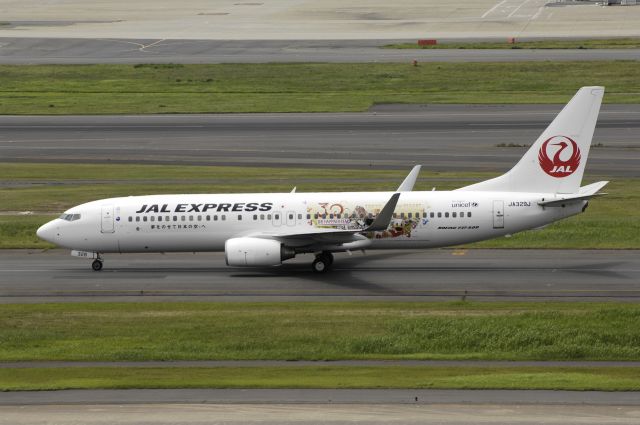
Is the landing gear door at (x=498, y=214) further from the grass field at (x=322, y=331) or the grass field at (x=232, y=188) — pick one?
the grass field at (x=322, y=331)

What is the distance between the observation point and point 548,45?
132 meters

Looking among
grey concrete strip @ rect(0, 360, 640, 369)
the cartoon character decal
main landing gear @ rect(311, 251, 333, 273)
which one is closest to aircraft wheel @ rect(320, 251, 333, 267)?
main landing gear @ rect(311, 251, 333, 273)

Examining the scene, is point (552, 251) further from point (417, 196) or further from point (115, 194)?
point (115, 194)

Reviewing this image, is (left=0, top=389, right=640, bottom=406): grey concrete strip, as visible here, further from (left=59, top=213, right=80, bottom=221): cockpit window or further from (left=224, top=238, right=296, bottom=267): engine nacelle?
(left=59, top=213, right=80, bottom=221): cockpit window

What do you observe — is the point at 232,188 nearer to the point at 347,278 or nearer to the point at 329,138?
the point at 329,138

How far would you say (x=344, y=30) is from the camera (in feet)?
509

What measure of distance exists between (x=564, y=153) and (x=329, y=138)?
39214 mm

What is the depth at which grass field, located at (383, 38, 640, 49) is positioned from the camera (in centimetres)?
12962

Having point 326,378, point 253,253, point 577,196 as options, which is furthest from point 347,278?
point 326,378

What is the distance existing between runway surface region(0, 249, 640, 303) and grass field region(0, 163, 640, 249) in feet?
8.82

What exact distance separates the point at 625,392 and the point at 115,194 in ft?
145

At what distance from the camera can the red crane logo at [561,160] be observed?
51.2 meters

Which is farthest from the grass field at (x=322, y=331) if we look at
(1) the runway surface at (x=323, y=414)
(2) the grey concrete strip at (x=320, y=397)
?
(1) the runway surface at (x=323, y=414)

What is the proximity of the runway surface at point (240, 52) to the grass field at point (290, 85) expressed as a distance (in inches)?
191
